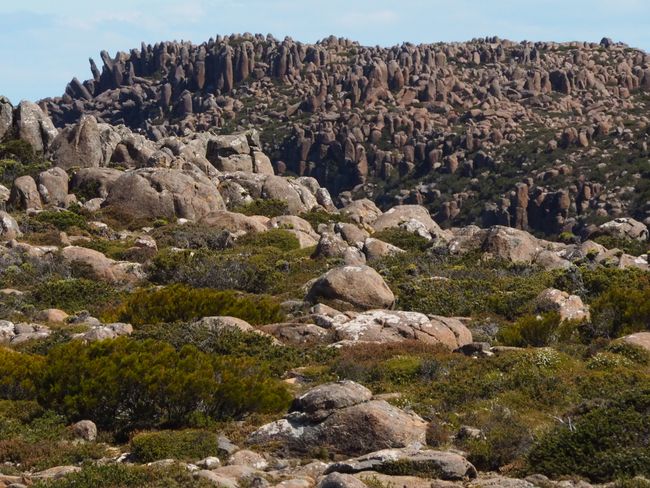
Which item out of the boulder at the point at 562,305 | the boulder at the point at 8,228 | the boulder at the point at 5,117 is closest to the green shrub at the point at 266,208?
the boulder at the point at 8,228

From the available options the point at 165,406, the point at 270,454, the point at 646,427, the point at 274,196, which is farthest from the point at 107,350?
the point at 274,196

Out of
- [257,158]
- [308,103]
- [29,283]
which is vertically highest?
[308,103]

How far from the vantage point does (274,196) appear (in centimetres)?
6197

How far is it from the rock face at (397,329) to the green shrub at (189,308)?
10.0 ft

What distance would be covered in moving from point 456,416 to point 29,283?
24.0 m

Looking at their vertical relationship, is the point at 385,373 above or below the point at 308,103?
below

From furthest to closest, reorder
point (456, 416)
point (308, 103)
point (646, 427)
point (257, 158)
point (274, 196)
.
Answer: point (308, 103) < point (257, 158) < point (274, 196) < point (456, 416) < point (646, 427)

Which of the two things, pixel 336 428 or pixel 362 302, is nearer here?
pixel 336 428

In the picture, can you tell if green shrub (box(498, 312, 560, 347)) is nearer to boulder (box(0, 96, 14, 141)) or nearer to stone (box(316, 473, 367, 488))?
stone (box(316, 473, 367, 488))

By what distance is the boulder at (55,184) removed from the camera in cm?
5412

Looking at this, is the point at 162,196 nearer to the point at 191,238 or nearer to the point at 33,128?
the point at 191,238

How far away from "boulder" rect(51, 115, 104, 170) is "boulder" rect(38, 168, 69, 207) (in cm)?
535

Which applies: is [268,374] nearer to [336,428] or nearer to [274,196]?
[336,428]

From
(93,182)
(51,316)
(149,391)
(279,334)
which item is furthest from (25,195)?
(149,391)
